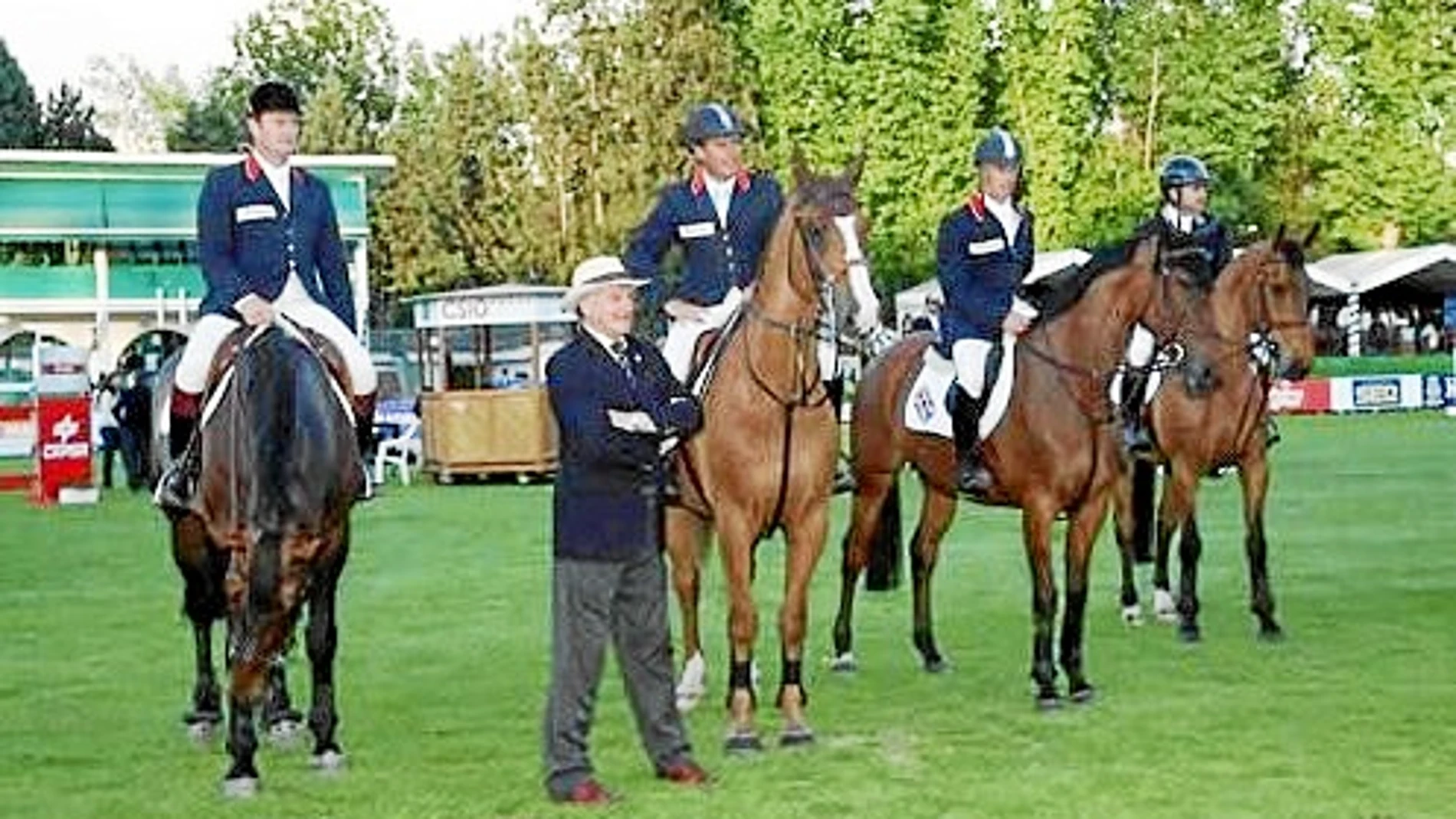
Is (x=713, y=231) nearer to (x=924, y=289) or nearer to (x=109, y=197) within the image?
(x=924, y=289)

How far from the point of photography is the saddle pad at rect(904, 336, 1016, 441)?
11.9m

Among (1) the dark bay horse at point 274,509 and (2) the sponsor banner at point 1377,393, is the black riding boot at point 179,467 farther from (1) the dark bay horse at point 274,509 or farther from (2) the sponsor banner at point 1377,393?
(2) the sponsor banner at point 1377,393

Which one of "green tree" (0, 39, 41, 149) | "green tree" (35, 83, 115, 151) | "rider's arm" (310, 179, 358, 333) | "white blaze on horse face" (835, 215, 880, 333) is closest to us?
"white blaze on horse face" (835, 215, 880, 333)

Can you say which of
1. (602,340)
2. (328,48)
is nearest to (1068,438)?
(602,340)

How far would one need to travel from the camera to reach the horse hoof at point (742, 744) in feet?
33.2

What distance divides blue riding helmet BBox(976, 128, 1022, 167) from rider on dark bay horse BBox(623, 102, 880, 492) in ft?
3.64

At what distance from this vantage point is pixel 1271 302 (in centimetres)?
1397

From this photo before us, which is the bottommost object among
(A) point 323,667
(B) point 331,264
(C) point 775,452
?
(A) point 323,667

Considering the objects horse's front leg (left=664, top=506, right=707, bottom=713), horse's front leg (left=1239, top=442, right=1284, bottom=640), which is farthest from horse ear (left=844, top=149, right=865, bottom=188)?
horse's front leg (left=1239, top=442, right=1284, bottom=640)

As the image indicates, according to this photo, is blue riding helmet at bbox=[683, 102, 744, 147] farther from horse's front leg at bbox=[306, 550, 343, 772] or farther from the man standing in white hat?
horse's front leg at bbox=[306, 550, 343, 772]

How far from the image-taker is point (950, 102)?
231 ft

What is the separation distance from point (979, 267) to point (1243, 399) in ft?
9.18

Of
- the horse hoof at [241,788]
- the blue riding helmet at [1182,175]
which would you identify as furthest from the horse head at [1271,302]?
the horse hoof at [241,788]

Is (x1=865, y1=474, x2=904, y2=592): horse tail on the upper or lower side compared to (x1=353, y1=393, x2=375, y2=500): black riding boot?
lower
